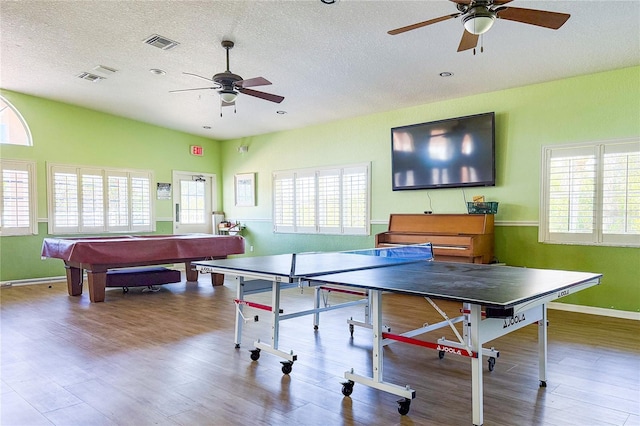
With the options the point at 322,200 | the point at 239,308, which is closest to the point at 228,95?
the point at 239,308

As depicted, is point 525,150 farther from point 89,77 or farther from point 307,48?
point 89,77

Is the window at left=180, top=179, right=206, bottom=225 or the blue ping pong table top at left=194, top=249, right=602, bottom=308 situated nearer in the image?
the blue ping pong table top at left=194, top=249, right=602, bottom=308

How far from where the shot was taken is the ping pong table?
2074 millimetres

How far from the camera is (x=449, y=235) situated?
17.6 ft

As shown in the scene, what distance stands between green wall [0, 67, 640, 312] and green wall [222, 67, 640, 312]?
12 mm

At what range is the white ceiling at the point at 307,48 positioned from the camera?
147 inches

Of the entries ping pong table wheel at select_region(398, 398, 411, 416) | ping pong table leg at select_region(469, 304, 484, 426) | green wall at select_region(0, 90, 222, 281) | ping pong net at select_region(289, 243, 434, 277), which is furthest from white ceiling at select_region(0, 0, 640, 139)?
ping pong table wheel at select_region(398, 398, 411, 416)

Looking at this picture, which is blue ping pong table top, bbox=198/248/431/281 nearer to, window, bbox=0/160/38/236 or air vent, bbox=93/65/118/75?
air vent, bbox=93/65/118/75

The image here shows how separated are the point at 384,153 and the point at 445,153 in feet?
3.69

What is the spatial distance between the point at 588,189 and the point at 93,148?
7.71 m

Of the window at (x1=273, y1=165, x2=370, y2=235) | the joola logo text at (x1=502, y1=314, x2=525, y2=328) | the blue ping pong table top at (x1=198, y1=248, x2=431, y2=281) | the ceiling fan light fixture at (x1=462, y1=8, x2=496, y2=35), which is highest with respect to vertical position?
the ceiling fan light fixture at (x1=462, y1=8, x2=496, y2=35)

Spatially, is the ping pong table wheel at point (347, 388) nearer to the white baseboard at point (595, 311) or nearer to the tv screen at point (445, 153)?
the white baseboard at point (595, 311)

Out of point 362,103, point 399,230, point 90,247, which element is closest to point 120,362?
point 90,247

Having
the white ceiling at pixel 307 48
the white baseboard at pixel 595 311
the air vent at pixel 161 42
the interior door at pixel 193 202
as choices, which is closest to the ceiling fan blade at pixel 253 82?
the white ceiling at pixel 307 48
